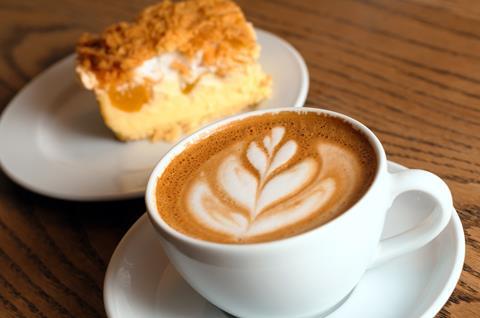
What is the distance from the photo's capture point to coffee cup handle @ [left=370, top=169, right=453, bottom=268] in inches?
27.0

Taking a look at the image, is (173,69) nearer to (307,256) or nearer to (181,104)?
(181,104)

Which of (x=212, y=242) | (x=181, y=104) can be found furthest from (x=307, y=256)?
(x=181, y=104)

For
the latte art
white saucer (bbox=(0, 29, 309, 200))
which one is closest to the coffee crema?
the latte art

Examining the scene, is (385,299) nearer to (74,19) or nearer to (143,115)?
(143,115)

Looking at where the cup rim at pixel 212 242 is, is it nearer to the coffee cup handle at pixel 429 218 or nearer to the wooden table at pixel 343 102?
the coffee cup handle at pixel 429 218

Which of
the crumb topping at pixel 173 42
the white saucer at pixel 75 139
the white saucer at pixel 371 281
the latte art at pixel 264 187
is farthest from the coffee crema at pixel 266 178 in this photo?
the crumb topping at pixel 173 42

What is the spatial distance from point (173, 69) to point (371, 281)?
68 centimetres

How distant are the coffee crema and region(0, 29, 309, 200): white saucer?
25 centimetres

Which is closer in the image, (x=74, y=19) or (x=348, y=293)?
(x=348, y=293)

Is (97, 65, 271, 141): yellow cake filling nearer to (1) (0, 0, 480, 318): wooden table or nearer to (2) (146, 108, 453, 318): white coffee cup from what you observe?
(1) (0, 0, 480, 318): wooden table

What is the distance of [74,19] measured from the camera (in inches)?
69.3

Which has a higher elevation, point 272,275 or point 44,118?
point 272,275

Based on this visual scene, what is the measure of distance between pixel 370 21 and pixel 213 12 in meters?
0.37

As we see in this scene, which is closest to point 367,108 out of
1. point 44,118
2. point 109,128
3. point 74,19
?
point 109,128
